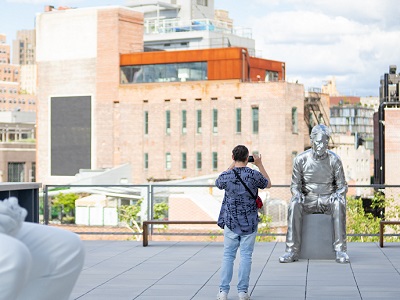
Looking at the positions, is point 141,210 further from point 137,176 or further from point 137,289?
point 137,176

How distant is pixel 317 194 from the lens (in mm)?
15438

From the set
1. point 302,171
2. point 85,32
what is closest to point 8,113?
point 85,32

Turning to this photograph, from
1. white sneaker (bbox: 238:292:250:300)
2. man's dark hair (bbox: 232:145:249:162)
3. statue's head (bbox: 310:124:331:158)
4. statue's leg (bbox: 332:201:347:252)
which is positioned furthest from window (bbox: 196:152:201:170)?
man's dark hair (bbox: 232:145:249:162)

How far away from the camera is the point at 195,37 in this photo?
14550cm

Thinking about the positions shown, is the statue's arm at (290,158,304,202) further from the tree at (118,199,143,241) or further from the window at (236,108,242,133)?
the window at (236,108,242,133)

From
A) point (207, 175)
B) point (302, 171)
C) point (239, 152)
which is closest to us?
point (239, 152)

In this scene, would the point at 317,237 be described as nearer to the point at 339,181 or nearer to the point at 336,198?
the point at 336,198

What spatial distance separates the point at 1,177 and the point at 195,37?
115 ft

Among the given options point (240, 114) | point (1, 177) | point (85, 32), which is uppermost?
point (85, 32)

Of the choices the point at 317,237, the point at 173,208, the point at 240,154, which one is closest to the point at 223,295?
the point at 240,154

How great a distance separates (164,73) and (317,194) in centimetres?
8981

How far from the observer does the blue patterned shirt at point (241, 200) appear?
10797mm

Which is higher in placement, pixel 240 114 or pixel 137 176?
pixel 240 114

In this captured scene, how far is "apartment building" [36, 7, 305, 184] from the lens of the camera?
100625mm
